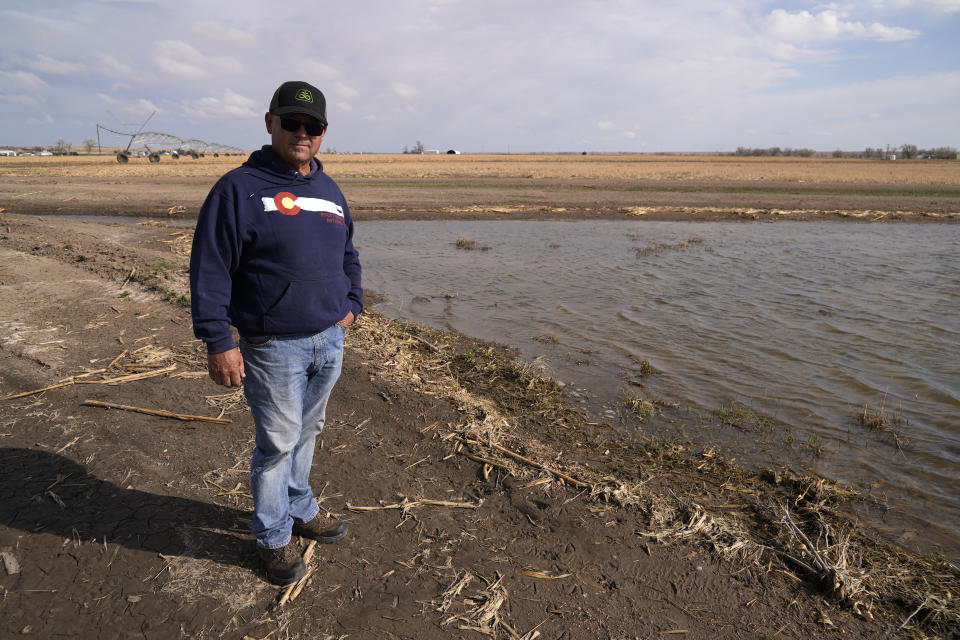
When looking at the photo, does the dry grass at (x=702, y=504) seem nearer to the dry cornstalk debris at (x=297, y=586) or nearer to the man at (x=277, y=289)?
the dry cornstalk debris at (x=297, y=586)

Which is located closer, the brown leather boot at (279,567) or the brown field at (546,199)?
the brown leather boot at (279,567)

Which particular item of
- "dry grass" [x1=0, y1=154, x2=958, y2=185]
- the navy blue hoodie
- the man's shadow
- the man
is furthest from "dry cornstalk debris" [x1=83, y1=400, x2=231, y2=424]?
"dry grass" [x1=0, y1=154, x2=958, y2=185]

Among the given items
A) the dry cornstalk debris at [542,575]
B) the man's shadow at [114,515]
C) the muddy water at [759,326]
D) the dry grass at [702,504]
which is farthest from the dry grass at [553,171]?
the dry cornstalk debris at [542,575]

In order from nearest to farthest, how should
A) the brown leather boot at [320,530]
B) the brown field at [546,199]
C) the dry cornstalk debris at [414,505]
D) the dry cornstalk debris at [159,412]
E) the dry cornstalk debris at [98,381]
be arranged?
the brown leather boot at [320,530] → the dry cornstalk debris at [414,505] → the dry cornstalk debris at [159,412] → the dry cornstalk debris at [98,381] → the brown field at [546,199]

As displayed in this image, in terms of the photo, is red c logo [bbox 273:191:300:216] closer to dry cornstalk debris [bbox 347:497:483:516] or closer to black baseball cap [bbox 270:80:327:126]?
black baseball cap [bbox 270:80:327:126]

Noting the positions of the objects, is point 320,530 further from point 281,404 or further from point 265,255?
point 265,255

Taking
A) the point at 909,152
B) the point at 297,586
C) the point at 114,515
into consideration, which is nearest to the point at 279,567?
the point at 297,586

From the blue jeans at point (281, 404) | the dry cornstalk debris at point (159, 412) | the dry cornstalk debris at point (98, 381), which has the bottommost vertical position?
the dry cornstalk debris at point (159, 412)

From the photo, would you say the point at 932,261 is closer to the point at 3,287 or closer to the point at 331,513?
the point at 331,513

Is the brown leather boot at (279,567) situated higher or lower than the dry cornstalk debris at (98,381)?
lower

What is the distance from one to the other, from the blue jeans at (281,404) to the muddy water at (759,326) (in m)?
3.63

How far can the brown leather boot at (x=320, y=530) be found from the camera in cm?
317

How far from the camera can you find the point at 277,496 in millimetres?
2797

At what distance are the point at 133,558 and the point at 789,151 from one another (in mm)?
161498
